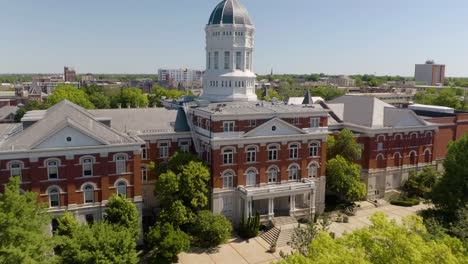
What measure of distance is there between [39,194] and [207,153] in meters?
20.1

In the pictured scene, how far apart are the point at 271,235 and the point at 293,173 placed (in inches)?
385

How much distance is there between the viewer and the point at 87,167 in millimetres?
41656

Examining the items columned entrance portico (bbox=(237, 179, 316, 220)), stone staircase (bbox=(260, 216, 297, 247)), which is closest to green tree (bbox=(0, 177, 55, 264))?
columned entrance portico (bbox=(237, 179, 316, 220))

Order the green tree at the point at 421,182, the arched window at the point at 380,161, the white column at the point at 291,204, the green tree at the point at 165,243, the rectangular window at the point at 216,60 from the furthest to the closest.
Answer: the arched window at the point at 380,161 → the green tree at the point at 421,182 → the rectangular window at the point at 216,60 → the white column at the point at 291,204 → the green tree at the point at 165,243

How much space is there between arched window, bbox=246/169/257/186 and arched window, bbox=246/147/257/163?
1361mm

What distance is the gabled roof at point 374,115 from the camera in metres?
62.1

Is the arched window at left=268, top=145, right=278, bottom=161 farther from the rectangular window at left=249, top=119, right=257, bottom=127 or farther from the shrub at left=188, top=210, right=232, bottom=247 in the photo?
the shrub at left=188, top=210, right=232, bottom=247

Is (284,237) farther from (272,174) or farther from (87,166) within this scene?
(87,166)

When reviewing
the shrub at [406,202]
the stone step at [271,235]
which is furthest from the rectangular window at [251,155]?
the shrub at [406,202]

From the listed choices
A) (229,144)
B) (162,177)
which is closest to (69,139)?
(162,177)

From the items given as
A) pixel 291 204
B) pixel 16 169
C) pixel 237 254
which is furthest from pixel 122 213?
pixel 291 204

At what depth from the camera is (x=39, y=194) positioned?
39.7 m

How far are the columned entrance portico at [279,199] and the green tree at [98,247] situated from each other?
61.9ft

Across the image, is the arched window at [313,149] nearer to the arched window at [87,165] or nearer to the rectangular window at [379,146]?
the rectangular window at [379,146]
